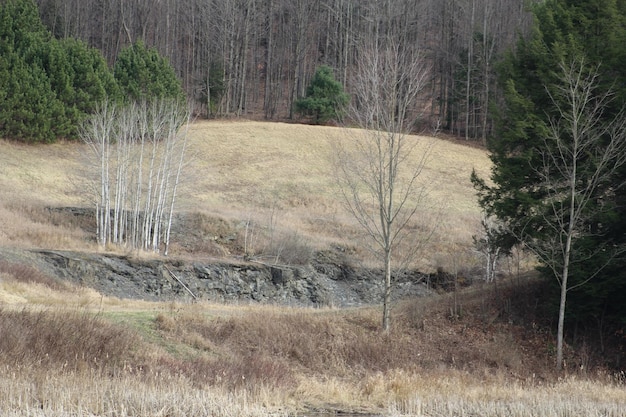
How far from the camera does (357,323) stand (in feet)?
63.8

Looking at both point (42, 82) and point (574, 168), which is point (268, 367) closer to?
point (574, 168)

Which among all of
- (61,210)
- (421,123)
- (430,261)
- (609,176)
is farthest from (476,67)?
(609,176)

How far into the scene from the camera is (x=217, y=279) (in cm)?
3086

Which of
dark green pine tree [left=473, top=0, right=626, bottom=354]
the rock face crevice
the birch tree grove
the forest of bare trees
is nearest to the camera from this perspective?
dark green pine tree [left=473, top=0, right=626, bottom=354]

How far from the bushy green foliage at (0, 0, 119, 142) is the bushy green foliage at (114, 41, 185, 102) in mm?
1984

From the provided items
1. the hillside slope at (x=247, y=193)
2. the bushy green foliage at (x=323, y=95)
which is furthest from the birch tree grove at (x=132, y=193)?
the bushy green foliage at (x=323, y=95)

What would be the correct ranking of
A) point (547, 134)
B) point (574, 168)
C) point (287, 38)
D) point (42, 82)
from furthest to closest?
point (287, 38) → point (42, 82) → point (547, 134) → point (574, 168)

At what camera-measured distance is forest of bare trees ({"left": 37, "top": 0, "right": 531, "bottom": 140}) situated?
6544cm

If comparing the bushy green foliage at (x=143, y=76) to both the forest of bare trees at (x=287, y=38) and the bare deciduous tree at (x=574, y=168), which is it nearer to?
the forest of bare trees at (x=287, y=38)

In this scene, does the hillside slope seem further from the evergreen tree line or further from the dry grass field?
the evergreen tree line

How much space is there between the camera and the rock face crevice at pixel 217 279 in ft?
87.9

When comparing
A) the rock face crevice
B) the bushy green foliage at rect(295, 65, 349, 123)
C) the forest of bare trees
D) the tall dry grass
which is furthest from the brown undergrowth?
the forest of bare trees

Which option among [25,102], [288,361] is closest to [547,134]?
[288,361]

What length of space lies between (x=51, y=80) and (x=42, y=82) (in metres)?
0.99
